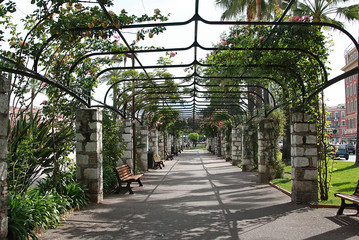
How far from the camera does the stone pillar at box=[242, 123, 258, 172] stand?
53.8 feet

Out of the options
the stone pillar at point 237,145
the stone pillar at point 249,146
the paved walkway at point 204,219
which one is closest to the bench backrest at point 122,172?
the paved walkway at point 204,219

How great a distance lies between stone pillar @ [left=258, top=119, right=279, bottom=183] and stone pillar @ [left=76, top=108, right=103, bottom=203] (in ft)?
20.9

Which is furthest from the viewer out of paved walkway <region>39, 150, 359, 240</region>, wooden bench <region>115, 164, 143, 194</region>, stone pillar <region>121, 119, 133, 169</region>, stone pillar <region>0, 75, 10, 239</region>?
stone pillar <region>121, 119, 133, 169</region>

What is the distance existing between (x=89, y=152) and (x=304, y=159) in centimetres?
498

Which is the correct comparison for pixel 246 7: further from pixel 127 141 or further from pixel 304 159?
pixel 304 159

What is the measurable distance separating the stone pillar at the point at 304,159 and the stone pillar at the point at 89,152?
4.58 m

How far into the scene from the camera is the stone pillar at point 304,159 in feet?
25.0

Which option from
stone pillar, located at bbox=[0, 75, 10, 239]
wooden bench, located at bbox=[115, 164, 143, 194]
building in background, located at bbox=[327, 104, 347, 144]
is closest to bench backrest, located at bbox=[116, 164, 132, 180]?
wooden bench, located at bbox=[115, 164, 143, 194]

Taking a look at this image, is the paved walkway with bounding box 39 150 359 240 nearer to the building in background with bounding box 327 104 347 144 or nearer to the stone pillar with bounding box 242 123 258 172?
the stone pillar with bounding box 242 123 258 172

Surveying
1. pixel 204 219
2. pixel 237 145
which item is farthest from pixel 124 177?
pixel 237 145

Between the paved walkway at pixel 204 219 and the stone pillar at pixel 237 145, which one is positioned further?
the stone pillar at pixel 237 145

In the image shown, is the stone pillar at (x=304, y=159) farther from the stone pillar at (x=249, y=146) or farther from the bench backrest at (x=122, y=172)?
the stone pillar at (x=249, y=146)

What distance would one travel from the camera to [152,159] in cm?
1808

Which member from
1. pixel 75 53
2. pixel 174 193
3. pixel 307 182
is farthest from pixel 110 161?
pixel 307 182
